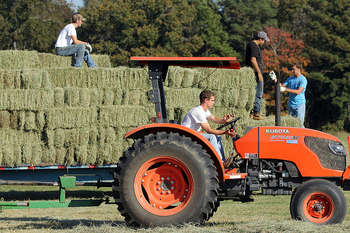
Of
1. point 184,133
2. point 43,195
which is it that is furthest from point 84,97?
point 184,133

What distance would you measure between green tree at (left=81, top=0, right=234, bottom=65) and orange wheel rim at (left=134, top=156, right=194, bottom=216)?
34445 millimetres

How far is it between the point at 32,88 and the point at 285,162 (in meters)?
6.40

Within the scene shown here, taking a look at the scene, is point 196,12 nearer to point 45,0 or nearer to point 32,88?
point 45,0

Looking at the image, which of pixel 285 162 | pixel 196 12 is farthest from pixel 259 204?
pixel 196 12

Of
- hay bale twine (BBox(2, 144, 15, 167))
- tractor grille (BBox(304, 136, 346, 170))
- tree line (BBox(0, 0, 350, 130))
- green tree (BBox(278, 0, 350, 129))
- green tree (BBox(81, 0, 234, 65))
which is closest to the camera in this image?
tractor grille (BBox(304, 136, 346, 170))

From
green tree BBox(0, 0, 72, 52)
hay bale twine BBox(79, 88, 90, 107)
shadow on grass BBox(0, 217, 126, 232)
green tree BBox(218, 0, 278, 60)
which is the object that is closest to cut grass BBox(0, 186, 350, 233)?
shadow on grass BBox(0, 217, 126, 232)

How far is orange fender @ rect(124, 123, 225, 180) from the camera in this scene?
8.51 m

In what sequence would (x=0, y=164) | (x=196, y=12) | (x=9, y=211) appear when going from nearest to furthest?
(x=9, y=211) < (x=0, y=164) < (x=196, y=12)

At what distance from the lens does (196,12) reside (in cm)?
4953

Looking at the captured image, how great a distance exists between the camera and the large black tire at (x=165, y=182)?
8367mm

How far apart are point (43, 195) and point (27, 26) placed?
32.4m

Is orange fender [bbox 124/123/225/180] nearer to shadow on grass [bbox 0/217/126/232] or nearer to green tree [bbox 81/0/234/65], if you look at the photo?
shadow on grass [bbox 0/217/126/232]

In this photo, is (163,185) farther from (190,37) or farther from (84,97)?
(190,37)

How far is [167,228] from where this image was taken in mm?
8227
